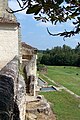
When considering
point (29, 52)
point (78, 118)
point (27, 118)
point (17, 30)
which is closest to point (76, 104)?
point (78, 118)

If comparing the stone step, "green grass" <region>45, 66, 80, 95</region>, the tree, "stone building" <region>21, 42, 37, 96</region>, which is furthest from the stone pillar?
"green grass" <region>45, 66, 80, 95</region>

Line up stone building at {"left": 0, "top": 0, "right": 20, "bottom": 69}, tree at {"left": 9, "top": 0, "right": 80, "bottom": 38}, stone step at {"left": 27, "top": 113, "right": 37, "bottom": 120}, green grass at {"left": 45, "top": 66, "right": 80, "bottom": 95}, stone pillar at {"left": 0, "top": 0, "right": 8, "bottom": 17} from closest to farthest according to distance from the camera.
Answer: tree at {"left": 9, "top": 0, "right": 80, "bottom": 38}
stone step at {"left": 27, "top": 113, "right": 37, "bottom": 120}
stone building at {"left": 0, "top": 0, "right": 20, "bottom": 69}
stone pillar at {"left": 0, "top": 0, "right": 8, "bottom": 17}
green grass at {"left": 45, "top": 66, "right": 80, "bottom": 95}

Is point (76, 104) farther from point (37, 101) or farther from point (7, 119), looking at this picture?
point (7, 119)

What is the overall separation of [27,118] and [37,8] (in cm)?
558

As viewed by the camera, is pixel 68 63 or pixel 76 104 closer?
pixel 76 104

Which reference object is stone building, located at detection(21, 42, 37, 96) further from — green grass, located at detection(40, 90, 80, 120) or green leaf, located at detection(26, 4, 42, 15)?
green leaf, located at detection(26, 4, 42, 15)

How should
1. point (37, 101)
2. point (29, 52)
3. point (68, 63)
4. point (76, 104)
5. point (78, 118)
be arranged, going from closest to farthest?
point (37, 101)
point (29, 52)
point (78, 118)
point (76, 104)
point (68, 63)

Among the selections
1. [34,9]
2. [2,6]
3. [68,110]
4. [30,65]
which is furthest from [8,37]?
[34,9]

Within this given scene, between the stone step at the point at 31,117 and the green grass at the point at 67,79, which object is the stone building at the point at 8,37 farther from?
the green grass at the point at 67,79

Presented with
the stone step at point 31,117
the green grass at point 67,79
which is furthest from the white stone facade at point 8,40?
the green grass at point 67,79

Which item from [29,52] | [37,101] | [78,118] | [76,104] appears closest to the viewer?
[37,101]

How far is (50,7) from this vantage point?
1618mm

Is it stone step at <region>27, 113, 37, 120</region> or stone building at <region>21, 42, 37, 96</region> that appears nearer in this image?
stone step at <region>27, 113, 37, 120</region>

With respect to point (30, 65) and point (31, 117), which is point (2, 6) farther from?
point (31, 117)
